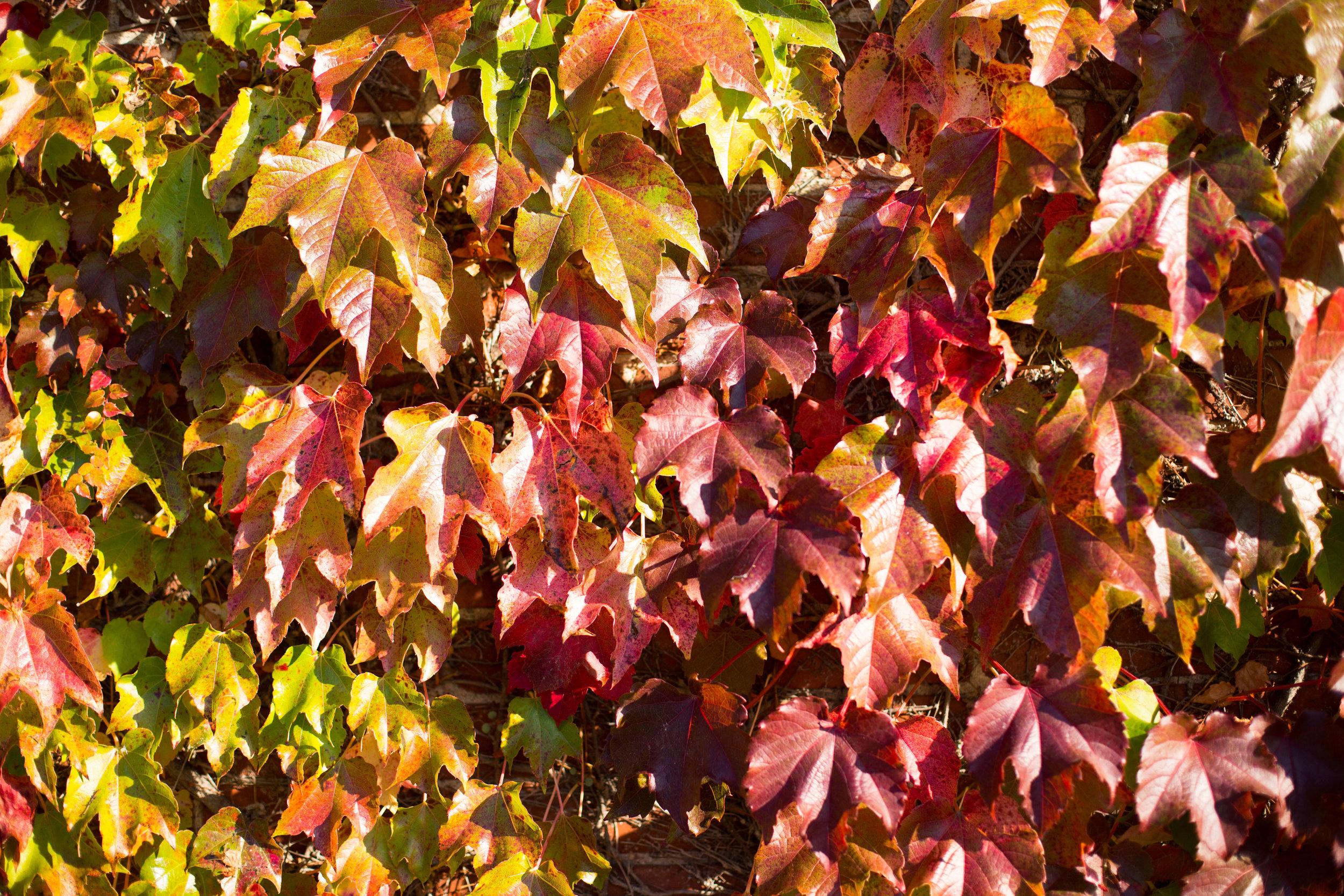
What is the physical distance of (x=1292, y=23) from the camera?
3.85 ft

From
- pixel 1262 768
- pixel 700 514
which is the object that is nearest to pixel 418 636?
pixel 700 514

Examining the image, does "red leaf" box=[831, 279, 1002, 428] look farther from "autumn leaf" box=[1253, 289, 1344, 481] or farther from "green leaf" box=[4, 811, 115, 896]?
"green leaf" box=[4, 811, 115, 896]

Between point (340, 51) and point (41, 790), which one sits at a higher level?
point (340, 51)

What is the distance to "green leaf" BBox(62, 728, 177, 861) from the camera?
5.95 ft

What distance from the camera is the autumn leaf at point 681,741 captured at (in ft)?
5.06

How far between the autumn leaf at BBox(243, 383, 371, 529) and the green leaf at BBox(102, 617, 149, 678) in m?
A: 0.80

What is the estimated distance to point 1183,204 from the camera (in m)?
1.20

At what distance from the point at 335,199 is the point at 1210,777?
189 cm

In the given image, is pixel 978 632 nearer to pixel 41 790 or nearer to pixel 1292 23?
pixel 1292 23

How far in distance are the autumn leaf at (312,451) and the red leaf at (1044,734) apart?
1239 mm

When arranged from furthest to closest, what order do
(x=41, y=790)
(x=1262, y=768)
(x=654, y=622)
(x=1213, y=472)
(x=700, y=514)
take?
(x=41, y=790) → (x=654, y=622) → (x=1262, y=768) → (x=700, y=514) → (x=1213, y=472)

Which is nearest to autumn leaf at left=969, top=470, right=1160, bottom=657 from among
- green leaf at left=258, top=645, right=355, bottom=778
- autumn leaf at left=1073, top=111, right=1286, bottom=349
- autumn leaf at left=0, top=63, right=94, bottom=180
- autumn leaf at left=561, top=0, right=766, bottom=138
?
autumn leaf at left=1073, top=111, right=1286, bottom=349

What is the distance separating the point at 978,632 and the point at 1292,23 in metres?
1.07

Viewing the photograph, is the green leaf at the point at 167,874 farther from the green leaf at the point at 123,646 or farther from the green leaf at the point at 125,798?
the green leaf at the point at 123,646
